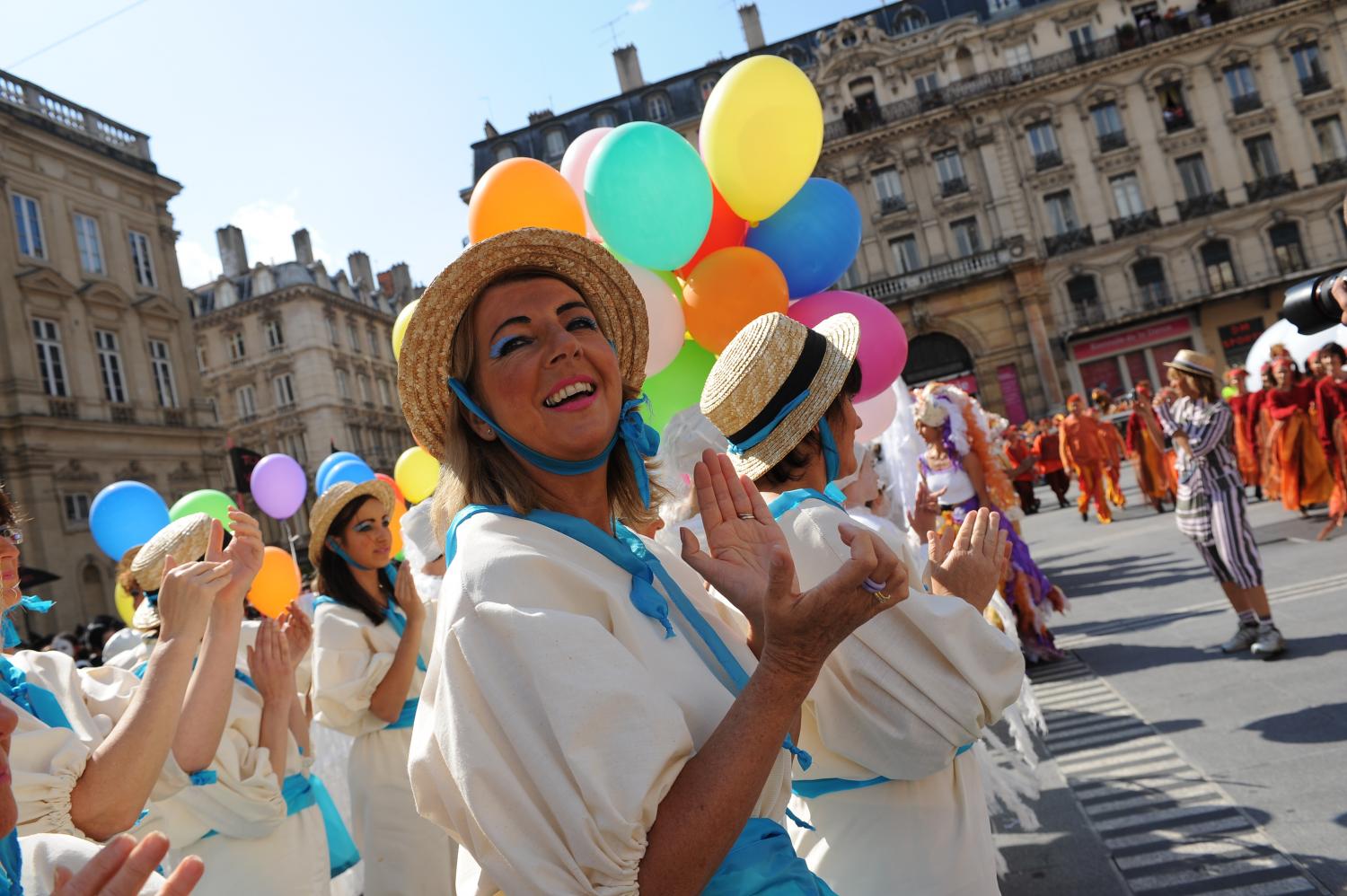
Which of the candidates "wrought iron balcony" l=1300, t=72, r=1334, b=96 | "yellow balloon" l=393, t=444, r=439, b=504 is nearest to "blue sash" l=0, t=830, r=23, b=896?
"yellow balloon" l=393, t=444, r=439, b=504

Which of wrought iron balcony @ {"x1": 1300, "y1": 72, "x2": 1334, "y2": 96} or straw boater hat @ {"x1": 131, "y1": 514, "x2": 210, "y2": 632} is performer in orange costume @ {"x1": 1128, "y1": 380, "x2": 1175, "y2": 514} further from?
wrought iron balcony @ {"x1": 1300, "y1": 72, "x2": 1334, "y2": 96}

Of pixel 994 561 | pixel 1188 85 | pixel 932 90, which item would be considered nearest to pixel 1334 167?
pixel 1188 85

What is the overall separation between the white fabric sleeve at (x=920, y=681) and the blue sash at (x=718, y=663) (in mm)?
466

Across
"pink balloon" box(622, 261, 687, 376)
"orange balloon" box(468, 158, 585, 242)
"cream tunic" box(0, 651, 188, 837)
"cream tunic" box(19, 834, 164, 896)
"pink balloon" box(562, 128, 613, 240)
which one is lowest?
"cream tunic" box(19, 834, 164, 896)

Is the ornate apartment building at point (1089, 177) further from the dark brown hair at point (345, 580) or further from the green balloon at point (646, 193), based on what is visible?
the dark brown hair at point (345, 580)

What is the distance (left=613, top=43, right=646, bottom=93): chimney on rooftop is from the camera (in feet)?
131

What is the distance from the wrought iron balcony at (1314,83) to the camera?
1330 inches

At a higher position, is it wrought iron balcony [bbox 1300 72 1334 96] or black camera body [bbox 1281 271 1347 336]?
wrought iron balcony [bbox 1300 72 1334 96]

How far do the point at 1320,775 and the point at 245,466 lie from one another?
10023 mm

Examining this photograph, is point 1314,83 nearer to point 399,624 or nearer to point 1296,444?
point 1296,444

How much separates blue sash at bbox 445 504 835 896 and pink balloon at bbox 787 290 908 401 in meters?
2.66

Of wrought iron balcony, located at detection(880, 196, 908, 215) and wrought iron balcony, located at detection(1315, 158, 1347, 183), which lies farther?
wrought iron balcony, located at detection(880, 196, 908, 215)

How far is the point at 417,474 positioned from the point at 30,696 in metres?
3.90

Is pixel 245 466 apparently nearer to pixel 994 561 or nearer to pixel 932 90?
pixel 994 561
